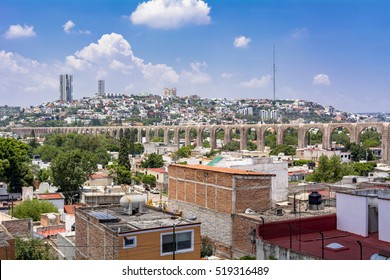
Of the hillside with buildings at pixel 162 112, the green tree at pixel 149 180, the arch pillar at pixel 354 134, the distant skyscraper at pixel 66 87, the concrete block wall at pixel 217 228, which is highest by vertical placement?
the distant skyscraper at pixel 66 87

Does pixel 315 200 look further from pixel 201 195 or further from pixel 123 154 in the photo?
pixel 123 154

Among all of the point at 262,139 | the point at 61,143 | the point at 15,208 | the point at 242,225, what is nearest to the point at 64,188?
the point at 15,208

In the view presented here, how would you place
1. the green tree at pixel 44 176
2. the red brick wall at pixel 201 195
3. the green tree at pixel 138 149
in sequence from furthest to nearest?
the green tree at pixel 138 149 < the green tree at pixel 44 176 < the red brick wall at pixel 201 195

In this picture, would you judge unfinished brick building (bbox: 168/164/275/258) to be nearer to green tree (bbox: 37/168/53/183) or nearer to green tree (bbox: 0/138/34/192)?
green tree (bbox: 0/138/34/192)

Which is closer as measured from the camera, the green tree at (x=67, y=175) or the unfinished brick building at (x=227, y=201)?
the unfinished brick building at (x=227, y=201)

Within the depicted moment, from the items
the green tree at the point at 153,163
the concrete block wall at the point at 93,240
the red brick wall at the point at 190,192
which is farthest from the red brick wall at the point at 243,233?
the green tree at the point at 153,163

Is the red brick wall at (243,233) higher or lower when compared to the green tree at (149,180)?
higher

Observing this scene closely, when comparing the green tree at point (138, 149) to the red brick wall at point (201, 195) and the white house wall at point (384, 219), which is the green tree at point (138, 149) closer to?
the red brick wall at point (201, 195)

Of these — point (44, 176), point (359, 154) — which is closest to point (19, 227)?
point (44, 176)
